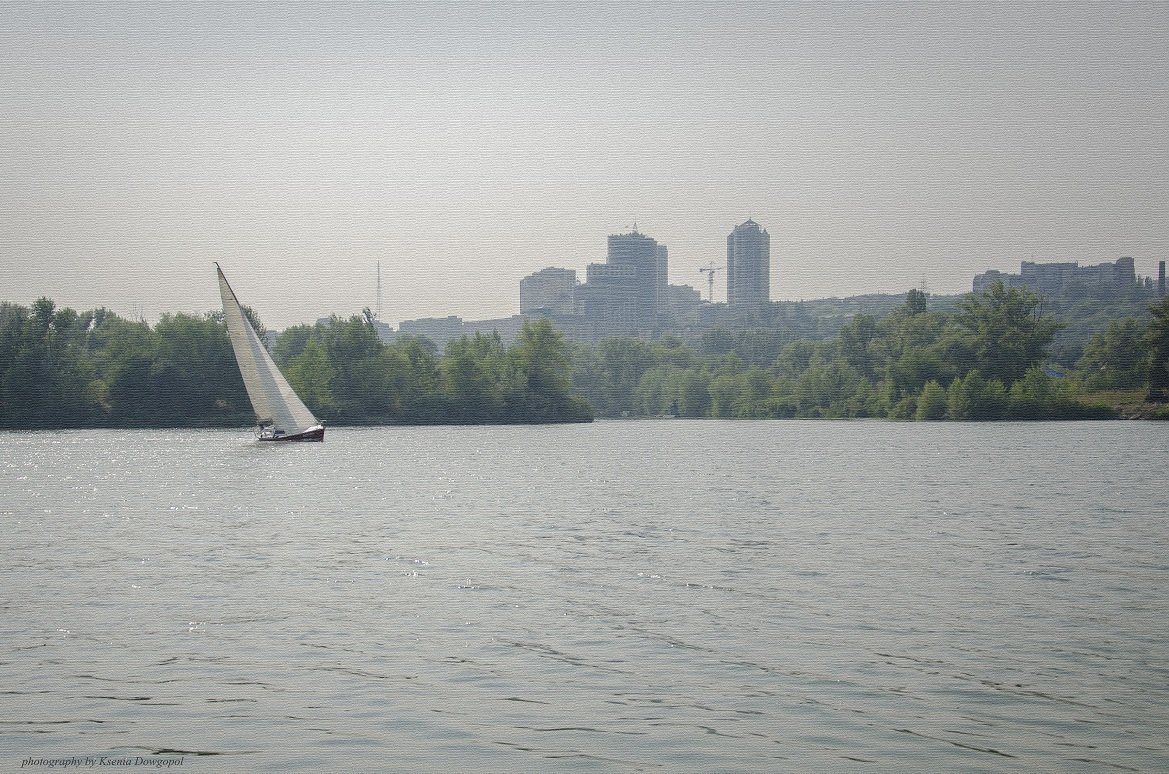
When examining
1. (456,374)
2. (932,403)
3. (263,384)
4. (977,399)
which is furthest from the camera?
(456,374)

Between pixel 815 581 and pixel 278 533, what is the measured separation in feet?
61.3

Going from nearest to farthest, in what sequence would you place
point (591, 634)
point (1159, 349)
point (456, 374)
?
point (591, 634)
point (1159, 349)
point (456, 374)

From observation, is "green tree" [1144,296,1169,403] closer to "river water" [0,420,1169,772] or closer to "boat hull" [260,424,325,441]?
"boat hull" [260,424,325,441]

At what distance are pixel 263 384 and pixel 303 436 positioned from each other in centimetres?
725

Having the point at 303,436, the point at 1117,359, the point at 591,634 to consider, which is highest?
the point at 1117,359

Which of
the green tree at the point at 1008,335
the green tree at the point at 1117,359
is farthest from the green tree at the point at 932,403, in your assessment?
the green tree at the point at 1117,359

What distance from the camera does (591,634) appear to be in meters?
20.2

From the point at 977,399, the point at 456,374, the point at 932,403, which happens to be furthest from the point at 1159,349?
the point at 456,374

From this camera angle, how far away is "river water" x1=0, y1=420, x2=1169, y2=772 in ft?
45.9

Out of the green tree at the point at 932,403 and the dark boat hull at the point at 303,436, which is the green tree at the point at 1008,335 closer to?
the green tree at the point at 932,403

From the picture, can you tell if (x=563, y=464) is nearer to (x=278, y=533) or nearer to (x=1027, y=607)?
(x=278, y=533)

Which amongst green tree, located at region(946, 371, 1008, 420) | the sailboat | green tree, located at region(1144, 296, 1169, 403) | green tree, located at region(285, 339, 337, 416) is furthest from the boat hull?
green tree, located at region(1144, 296, 1169, 403)

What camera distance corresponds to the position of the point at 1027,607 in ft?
74.6

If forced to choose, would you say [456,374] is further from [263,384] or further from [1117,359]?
[1117,359]
